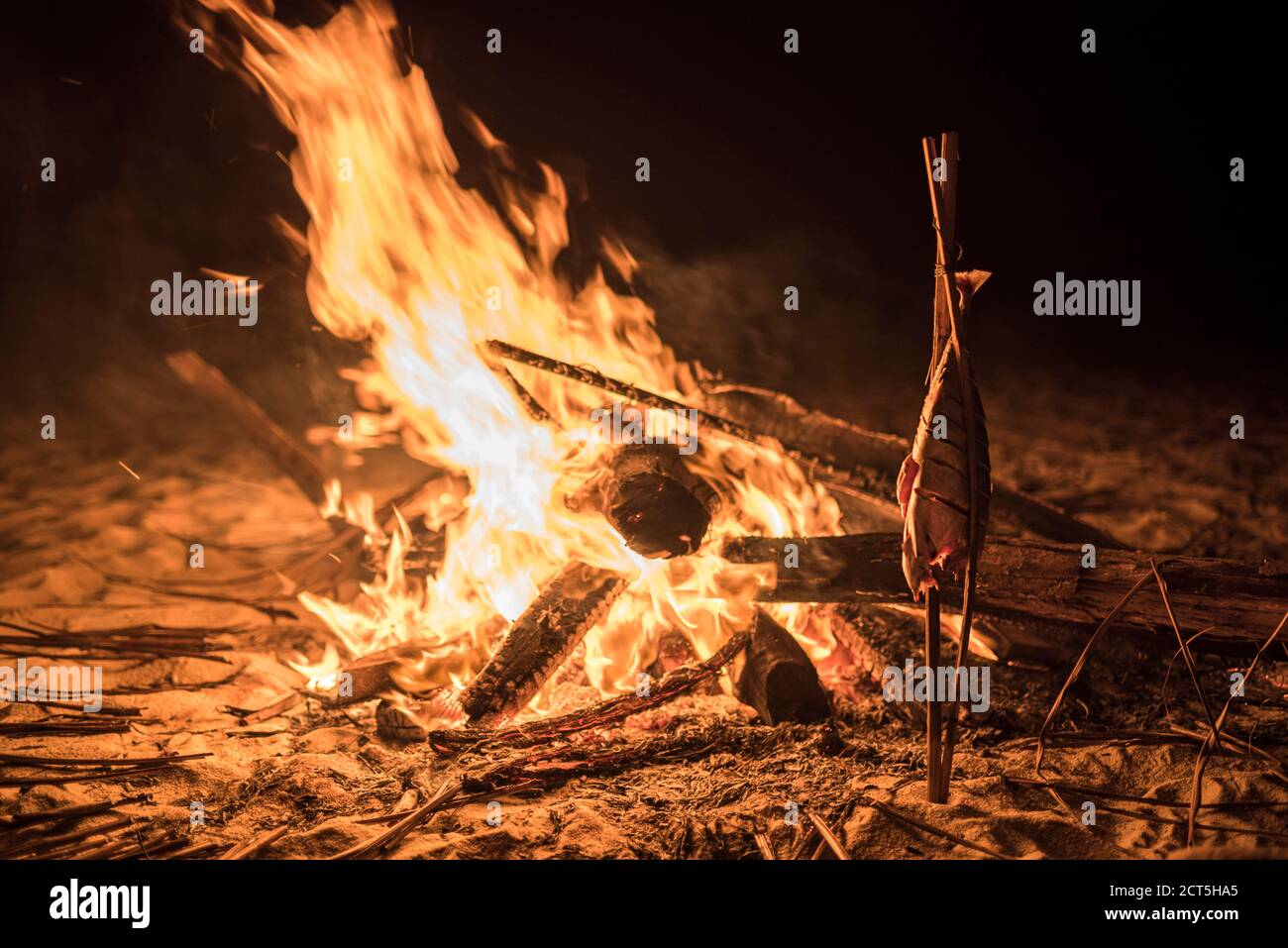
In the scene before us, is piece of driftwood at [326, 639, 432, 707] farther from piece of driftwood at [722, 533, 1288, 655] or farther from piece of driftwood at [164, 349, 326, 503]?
piece of driftwood at [164, 349, 326, 503]

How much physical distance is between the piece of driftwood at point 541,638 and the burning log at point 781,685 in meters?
0.87

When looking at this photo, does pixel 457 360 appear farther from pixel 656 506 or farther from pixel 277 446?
pixel 277 446

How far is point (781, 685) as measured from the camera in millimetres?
4109

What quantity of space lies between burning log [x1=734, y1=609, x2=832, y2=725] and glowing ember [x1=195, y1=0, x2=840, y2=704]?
58 cm

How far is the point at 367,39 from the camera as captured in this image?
5852mm

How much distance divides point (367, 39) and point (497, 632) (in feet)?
14.2

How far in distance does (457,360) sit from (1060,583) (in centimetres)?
384

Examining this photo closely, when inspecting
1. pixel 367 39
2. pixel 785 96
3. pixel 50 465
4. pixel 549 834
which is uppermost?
pixel 785 96

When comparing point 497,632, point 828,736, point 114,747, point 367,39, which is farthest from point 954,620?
point 367,39

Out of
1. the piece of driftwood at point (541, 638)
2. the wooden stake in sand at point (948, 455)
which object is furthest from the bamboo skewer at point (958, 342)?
the piece of driftwood at point (541, 638)

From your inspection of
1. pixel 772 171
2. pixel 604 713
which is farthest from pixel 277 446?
pixel 772 171

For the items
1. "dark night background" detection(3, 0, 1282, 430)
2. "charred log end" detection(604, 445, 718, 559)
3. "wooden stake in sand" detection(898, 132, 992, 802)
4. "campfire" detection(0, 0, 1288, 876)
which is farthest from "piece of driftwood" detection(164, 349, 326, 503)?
"wooden stake in sand" detection(898, 132, 992, 802)

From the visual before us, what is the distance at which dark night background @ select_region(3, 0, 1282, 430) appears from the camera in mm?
8250

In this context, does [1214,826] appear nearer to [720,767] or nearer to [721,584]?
[720,767]
